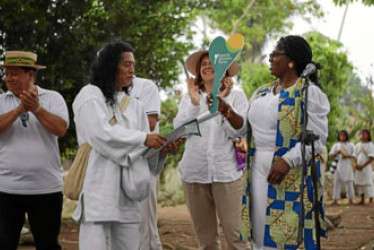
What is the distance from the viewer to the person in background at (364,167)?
16.9 meters

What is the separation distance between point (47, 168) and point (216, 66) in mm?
1610

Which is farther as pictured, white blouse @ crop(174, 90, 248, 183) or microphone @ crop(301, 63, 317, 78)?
white blouse @ crop(174, 90, 248, 183)

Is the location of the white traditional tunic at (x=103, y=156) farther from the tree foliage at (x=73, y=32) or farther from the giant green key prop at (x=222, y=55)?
the tree foliage at (x=73, y=32)

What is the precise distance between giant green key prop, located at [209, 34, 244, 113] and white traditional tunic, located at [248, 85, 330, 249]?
1.52 ft

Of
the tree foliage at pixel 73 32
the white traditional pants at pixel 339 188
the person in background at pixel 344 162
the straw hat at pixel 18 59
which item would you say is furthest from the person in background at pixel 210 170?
the white traditional pants at pixel 339 188

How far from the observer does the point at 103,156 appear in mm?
4332

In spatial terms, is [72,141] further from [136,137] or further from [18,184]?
[136,137]

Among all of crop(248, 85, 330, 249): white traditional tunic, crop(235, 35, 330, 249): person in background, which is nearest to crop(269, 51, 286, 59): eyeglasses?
crop(235, 35, 330, 249): person in background

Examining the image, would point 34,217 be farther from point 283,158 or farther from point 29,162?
point 283,158

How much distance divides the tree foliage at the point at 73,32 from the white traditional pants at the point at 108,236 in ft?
16.2

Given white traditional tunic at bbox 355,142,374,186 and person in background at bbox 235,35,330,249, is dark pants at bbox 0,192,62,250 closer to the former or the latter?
person in background at bbox 235,35,330,249

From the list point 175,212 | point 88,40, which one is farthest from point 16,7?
point 175,212

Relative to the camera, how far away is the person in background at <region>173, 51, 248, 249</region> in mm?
5734

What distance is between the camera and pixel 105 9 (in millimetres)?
9602
